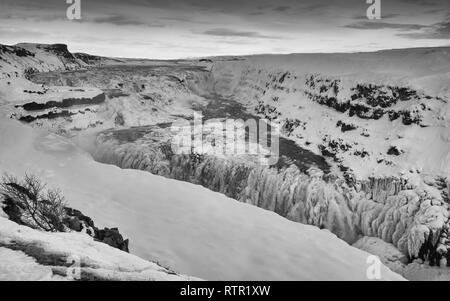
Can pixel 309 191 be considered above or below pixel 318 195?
above

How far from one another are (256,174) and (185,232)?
77.6 feet

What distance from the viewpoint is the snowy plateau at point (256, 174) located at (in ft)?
53.5

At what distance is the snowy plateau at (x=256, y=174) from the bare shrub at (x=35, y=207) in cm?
107

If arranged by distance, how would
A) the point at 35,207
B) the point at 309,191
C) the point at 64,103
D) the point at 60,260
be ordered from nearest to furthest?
the point at 60,260 → the point at 35,207 → the point at 309,191 → the point at 64,103

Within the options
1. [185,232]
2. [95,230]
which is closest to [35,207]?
[95,230]

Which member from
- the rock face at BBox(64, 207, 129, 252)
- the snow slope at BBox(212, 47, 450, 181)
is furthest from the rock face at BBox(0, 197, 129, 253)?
the snow slope at BBox(212, 47, 450, 181)

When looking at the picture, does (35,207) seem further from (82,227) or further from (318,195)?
(318,195)

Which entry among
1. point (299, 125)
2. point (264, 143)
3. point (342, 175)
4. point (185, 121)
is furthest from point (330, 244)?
point (185, 121)

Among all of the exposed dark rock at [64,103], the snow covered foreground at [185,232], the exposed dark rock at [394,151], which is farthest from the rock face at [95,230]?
the exposed dark rock at [64,103]

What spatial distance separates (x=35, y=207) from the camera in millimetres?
18375

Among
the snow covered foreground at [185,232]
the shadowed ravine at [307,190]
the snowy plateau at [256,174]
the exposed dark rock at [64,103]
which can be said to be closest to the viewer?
the snow covered foreground at [185,232]

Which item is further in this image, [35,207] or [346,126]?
[346,126]

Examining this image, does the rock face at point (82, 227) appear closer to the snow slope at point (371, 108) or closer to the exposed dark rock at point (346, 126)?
the snow slope at point (371, 108)
